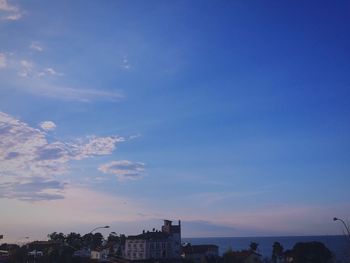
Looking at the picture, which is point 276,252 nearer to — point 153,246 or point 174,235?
point 174,235

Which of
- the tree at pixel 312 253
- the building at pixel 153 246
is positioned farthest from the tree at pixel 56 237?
the tree at pixel 312 253

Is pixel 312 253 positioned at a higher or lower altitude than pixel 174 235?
lower

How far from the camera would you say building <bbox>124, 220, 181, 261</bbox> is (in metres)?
124

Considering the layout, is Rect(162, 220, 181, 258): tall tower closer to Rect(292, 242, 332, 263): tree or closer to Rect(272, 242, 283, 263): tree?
Rect(272, 242, 283, 263): tree

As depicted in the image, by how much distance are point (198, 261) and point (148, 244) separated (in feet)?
54.6

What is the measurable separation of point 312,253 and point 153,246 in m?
42.2

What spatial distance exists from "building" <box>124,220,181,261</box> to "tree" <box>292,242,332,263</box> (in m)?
34.7

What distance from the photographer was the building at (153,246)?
123812 mm

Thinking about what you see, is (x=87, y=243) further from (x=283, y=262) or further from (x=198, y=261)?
(x=283, y=262)

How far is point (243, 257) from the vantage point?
11256cm

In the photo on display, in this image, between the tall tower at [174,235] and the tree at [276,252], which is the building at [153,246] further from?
the tree at [276,252]

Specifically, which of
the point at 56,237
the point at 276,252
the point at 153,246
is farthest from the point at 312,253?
the point at 56,237

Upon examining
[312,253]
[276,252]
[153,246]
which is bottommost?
[312,253]

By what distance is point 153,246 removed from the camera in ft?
407
